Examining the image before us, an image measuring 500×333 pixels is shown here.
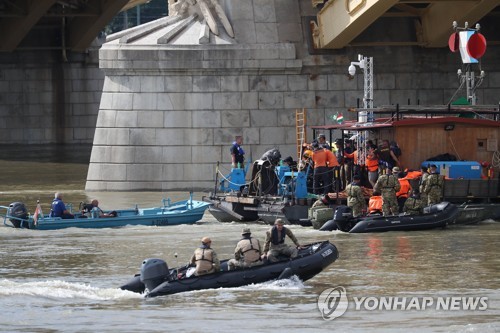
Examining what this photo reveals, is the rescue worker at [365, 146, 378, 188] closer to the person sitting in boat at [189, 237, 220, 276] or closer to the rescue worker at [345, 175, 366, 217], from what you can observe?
the rescue worker at [345, 175, 366, 217]

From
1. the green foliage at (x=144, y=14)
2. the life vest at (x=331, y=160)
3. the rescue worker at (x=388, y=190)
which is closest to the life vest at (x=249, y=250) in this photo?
the rescue worker at (x=388, y=190)

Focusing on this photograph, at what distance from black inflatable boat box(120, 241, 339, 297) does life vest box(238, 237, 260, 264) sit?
0.21 metres

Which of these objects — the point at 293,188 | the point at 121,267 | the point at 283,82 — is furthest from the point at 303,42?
the point at 121,267

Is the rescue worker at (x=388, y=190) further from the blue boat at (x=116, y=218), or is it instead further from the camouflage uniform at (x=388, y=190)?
the blue boat at (x=116, y=218)

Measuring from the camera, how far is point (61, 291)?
27.9 m

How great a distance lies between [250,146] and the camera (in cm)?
4975

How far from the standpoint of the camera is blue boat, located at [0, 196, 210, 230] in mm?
38656

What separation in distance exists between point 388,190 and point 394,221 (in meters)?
0.74

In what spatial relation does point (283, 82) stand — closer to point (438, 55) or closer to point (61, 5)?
point (438, 55)

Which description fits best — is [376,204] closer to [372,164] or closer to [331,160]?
[372,164]

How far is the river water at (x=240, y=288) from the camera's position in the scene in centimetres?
2477

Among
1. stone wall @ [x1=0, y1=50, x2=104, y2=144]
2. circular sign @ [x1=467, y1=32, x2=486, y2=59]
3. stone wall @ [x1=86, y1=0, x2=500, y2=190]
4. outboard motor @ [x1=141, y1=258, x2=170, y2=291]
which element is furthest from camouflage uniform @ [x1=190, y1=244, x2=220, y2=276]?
stone wall @ [x1=0, y1=50, x2=104, y2=144]

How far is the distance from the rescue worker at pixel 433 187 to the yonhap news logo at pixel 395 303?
11105 mm

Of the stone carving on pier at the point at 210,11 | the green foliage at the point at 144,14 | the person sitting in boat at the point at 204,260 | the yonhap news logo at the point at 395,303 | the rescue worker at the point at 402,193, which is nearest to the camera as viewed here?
the yonhap news logo at the point at 395,303
